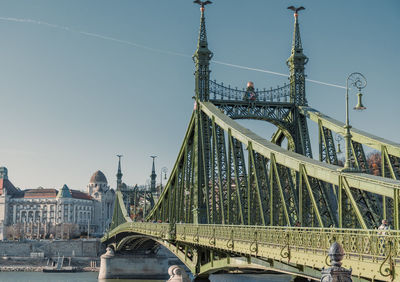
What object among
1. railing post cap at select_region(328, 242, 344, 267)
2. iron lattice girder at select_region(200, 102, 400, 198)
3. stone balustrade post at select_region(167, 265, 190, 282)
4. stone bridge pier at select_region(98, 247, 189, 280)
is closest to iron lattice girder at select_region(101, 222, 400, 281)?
iron lattice girder at select_region(200, 102, 400, 198)

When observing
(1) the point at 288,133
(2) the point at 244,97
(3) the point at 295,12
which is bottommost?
(1) the point at 288,133

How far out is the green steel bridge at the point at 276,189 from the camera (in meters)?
19.5

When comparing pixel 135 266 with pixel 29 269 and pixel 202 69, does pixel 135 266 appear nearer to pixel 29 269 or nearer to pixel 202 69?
pixel 29 269

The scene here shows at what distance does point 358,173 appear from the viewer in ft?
66.4

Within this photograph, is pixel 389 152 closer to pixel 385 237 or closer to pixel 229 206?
pixel 229 206

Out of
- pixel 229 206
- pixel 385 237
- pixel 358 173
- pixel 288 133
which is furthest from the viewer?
pixel 288 133

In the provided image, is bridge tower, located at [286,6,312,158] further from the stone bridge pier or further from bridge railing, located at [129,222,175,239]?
the stone bridge pier

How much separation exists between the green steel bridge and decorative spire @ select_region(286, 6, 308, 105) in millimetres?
71

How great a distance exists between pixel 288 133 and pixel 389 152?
38.0 ft

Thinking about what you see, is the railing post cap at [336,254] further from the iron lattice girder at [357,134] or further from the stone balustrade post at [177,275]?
the iron lattice girder at [357,134]

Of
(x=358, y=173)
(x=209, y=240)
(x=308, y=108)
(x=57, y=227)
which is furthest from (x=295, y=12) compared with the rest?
(x=57, y=227)

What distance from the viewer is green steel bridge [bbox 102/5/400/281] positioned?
19.5 m

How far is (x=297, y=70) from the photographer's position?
4162 cm

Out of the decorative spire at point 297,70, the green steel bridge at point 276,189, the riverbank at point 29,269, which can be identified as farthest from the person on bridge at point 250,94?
the riverbank at point 29,269
